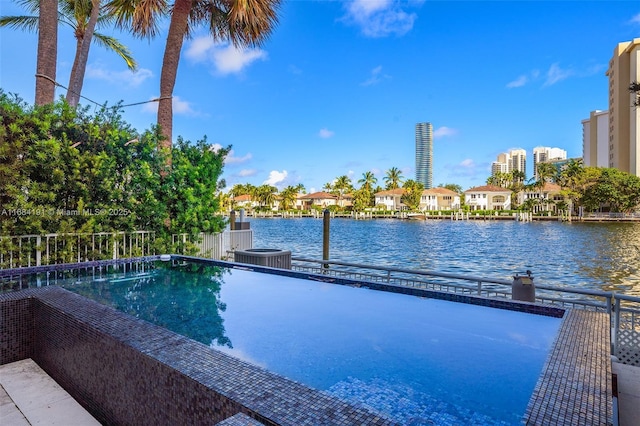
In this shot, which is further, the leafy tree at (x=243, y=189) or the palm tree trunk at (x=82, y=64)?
the leafy tree at (x=243, y=189)

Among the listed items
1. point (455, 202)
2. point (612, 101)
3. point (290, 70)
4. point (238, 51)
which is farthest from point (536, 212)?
point (238, 51)

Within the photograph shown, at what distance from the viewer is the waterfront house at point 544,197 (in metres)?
66.2

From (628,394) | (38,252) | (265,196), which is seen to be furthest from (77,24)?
(265,196)

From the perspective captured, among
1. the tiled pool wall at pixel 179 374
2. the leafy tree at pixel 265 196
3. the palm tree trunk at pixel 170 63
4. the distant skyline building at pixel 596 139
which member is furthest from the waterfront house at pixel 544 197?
the tiled pool wall at pixel 179 374

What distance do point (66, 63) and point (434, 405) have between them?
608 inches

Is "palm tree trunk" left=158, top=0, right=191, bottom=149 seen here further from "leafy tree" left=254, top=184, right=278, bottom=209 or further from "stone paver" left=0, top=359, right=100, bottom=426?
"leafy tree" left=254, top=184, right=278, bottom=209

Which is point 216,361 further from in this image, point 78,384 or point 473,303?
point 473,303

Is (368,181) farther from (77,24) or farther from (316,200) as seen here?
(77,24)

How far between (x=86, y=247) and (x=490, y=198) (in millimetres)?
77715

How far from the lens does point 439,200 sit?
269ft

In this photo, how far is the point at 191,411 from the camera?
2.01 meters

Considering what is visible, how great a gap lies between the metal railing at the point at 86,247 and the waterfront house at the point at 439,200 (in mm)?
74235

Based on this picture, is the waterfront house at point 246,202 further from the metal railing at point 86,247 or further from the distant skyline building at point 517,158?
the distant skyline building at point 517,158

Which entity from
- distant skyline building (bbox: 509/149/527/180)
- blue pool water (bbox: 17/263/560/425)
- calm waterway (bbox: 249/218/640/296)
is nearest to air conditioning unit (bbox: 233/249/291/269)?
blue pool water (bbox: 17/263/560/425)
